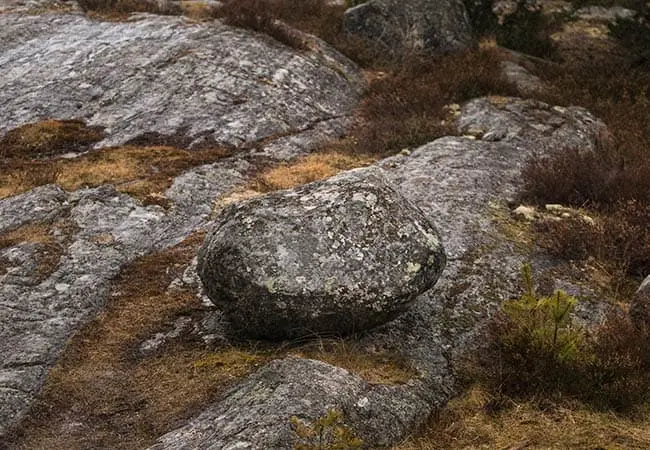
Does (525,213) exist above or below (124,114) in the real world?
below

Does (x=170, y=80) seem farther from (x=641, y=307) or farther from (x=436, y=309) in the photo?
(x=641, y=307)

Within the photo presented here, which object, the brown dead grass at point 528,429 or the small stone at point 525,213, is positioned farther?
the small stone at point 525,213

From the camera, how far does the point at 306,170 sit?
10.8 meters

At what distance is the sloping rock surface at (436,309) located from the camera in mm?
5027

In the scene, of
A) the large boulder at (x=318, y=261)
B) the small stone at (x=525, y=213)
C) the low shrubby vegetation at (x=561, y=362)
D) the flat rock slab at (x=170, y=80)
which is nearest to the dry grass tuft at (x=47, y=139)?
the flat rock slab at (x=170, y=80)

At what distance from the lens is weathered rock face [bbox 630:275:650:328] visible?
6.50 metres

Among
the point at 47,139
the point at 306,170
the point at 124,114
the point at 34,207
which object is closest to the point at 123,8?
the point at 124,114

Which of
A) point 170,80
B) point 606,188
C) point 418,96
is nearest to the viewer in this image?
point 606,188

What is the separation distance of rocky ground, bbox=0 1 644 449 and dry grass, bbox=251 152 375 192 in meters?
0.35

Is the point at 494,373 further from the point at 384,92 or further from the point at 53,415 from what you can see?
the point at 384,92

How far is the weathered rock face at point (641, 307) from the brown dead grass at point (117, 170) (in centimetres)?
627

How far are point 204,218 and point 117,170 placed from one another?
219cm

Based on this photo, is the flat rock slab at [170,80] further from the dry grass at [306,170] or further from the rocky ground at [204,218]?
the dry grass at [306,170]

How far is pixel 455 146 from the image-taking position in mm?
11273
